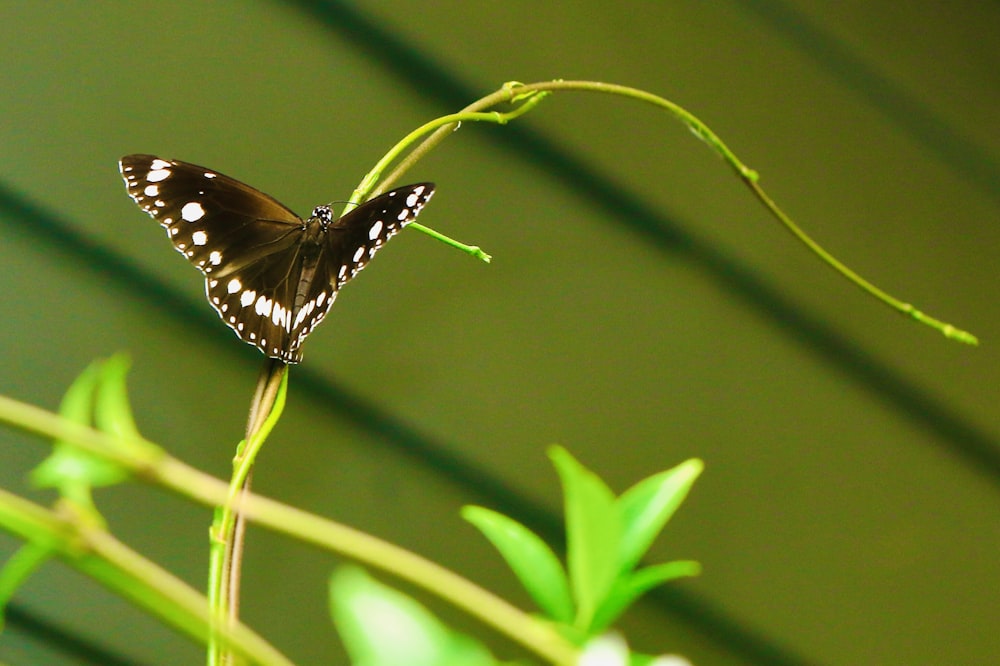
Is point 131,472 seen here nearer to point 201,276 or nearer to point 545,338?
point 201,276

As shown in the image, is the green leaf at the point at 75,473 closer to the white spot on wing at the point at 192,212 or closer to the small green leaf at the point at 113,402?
the small green leaf at the point at 113,402

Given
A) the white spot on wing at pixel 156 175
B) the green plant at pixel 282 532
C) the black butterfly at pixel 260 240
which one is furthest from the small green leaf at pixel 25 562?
the white spot on wing at pixel 156 175

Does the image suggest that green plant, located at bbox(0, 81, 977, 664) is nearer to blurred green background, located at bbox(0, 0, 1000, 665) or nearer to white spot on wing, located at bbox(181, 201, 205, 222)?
white spot on wing, located at bbox(181, 201, 205, 222)

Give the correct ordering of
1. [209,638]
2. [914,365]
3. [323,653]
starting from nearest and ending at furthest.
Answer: [209,638] → [323,653] → [914,365]

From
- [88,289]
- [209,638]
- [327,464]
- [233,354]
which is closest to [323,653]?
[327,464]

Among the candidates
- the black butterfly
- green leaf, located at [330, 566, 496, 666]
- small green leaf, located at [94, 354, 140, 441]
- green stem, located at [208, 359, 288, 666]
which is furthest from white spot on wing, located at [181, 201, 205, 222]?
green leaf, located at [330, 566, 496, 666]

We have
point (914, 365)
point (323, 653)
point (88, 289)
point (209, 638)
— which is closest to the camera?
point (209, 638)
